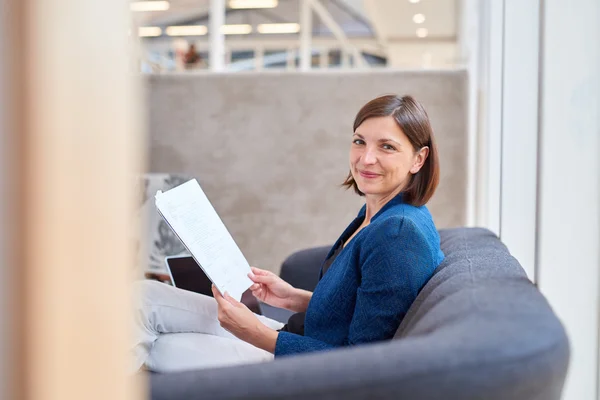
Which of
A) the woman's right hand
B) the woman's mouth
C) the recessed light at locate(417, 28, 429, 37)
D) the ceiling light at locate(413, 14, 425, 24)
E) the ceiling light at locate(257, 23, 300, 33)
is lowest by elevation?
the woman's right hand

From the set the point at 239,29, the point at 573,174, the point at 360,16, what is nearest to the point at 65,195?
the point at 573,174

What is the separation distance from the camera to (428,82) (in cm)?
339

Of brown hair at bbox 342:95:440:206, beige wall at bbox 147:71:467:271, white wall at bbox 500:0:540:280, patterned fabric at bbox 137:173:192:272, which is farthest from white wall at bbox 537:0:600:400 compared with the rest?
beige wall at bbox 147:71:467:271

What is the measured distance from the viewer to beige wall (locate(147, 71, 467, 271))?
3471mm

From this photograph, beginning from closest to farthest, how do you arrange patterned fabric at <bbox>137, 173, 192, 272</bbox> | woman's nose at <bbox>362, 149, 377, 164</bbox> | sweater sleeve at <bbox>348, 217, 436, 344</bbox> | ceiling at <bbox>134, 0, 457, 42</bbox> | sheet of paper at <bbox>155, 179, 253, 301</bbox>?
sweater sleeve at <bbox>348, 217, 436, 344</bbox> → sheet of paper at <bbox>155, 179, 253, 301</bbox> → woman's nose at <bbox>362, 149, 377, 164</bbox> → patterned fabric at <bbox>137, 173, 192, 272</bbox> → ceiling at <bbox>134, 0, 457, 42</bbox>

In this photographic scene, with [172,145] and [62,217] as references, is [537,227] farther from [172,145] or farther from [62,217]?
[172,145]

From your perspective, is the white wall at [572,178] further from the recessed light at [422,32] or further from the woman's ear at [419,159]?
the recessed light at [422,32]

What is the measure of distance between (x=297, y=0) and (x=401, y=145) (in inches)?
537

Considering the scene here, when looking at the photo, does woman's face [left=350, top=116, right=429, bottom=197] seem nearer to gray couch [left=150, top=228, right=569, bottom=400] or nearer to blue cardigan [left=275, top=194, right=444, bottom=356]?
blue cardigan [left=275, top=194, right=444, bottom=356]

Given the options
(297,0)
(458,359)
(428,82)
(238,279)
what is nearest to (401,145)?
(238,279)

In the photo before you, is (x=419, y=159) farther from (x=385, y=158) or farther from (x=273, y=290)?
(x=273, y=290)

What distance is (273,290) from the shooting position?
1891 millimetres

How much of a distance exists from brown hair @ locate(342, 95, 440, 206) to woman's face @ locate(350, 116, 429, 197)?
1 cm

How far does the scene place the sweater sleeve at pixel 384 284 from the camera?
4.49 feet
